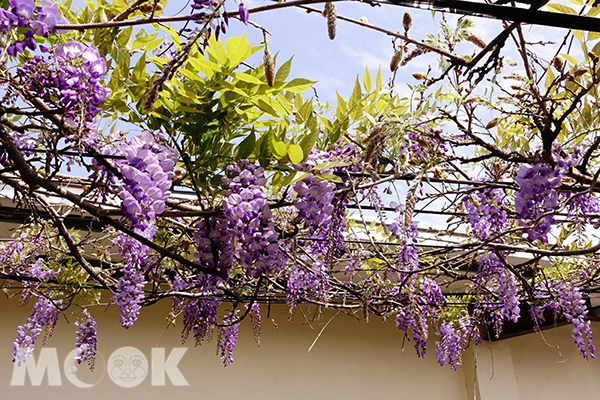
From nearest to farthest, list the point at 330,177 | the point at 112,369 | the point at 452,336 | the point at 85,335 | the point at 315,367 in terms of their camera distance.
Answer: the point at 330,177
the point at 85,335
the point at 452,336
the point at 112,369
the point at 315,367

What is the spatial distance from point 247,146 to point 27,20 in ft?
1.68

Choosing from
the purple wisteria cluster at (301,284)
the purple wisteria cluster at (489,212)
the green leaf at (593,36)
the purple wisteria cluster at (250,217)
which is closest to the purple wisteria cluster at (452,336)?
the purple wisteria cluster at (301,284)

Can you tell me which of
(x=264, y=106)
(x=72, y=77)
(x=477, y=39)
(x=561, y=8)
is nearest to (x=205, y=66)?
(x=264, y=106)

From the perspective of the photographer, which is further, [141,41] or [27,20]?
[141,41]

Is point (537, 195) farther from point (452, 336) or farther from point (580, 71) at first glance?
point (452, 336)

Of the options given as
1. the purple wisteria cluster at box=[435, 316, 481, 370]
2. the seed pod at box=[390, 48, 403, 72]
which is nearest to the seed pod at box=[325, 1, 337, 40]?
the seed pod at box=[390, 48, 403, 72]

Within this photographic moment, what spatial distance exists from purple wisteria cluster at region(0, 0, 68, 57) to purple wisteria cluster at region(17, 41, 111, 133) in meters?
0.10

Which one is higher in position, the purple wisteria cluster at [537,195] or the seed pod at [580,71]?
the seed pod at [580,71]

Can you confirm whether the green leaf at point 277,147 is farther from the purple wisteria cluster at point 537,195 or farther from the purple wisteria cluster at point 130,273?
the purple wisteria cluster at point 130,273

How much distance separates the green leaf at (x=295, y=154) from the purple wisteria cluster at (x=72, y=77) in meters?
0.40

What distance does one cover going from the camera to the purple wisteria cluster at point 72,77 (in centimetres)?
97

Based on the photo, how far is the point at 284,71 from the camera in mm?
1113

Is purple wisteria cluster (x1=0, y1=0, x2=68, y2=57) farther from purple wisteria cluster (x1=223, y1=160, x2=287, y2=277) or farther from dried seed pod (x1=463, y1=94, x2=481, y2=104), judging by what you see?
dried seed pod (x1=463, y1=94, x2=481, y2=104)

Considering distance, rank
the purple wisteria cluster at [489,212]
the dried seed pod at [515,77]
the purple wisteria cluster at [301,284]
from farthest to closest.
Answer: the purple wisteria cluster at [301,284], the purple wisteria cluster at [489,212], the dried seed pod at [515,77]
